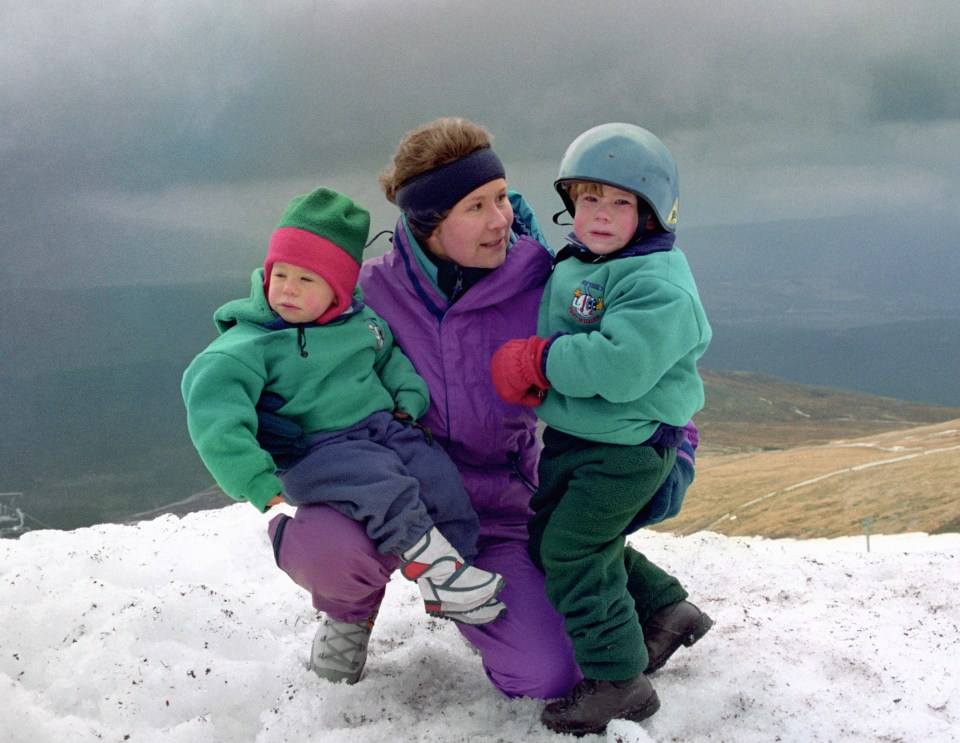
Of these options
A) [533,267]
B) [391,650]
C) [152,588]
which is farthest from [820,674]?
[152,588]

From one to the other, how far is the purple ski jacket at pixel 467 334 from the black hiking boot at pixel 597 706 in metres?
0.83

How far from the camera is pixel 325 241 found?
2779 mm

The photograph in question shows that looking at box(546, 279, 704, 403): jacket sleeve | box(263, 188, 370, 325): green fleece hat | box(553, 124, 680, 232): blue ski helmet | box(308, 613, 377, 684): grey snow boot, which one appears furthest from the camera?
box(308, 613, 377, 684): grey snow boot

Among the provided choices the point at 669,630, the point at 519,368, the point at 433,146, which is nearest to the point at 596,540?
the point at 519,368

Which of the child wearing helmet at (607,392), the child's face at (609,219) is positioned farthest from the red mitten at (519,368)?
the child's face at (609,219)

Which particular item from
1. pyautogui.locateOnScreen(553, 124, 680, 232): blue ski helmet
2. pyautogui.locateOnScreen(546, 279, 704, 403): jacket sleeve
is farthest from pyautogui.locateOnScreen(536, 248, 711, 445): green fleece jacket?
pyautogui.locateOnScreen(553, 124, 680, 232): blue ski helmet

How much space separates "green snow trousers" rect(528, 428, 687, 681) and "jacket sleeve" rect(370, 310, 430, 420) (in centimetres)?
52

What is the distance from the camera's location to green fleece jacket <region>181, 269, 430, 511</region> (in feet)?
8.33

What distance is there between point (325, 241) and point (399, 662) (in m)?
1.72

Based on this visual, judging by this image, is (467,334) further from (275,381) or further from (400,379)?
(275,381)

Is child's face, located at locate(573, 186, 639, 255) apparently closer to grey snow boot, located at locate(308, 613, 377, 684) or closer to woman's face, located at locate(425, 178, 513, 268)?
woman's face, located at locate(425, 178, 513, 268)

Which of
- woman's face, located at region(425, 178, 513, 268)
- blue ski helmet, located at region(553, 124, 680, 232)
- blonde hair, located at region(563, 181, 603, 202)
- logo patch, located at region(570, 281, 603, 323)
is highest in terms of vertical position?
blue ski helmet, located at region(553, 124, 680, 232)

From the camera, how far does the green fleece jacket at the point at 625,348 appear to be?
252cm

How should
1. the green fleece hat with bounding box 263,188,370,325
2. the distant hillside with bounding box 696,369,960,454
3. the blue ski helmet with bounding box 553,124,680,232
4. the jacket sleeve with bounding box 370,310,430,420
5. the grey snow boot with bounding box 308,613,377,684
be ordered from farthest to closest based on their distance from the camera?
1. the distant hillside with bounding box 696,369,960,454
2. the grey snow boot with bounding box 308,613,377,684
3. the jacket sleeve with bounding box 370,310,430,420
4. the green fleece hat with bounding box 263,188,370,325
5. the blue ski helmet with bounding box 553,124,680,232
